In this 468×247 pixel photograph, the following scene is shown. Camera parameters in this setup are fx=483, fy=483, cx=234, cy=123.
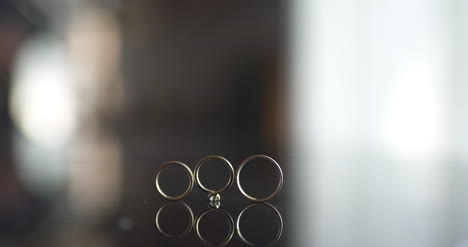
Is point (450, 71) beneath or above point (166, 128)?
above

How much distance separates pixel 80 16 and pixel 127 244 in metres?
2.20

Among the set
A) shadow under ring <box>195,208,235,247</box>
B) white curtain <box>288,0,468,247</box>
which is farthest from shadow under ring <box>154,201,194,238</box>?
white curtain <box>288,0,468,247</box>

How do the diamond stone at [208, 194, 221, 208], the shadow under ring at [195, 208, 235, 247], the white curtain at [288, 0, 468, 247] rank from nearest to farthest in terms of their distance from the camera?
1. the shadow under ring at [195, 208, 235, 247]
2. the diamond stone at [208, 194, 221, 208]
3. the white curtain at [288, 0, 468, 247]

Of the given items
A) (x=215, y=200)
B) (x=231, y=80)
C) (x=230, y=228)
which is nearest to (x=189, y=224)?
(x=230, y=228)

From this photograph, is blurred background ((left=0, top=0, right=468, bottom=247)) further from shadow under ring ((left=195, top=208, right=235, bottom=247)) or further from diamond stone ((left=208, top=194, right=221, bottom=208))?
shadow under ring ((left=195, top=208, right=235, bottom=247))

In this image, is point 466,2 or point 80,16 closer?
point 466,2

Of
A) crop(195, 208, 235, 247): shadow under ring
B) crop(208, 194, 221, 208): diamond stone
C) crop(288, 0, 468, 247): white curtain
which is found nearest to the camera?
crop(195, 208, 235, 247): shadow under ring

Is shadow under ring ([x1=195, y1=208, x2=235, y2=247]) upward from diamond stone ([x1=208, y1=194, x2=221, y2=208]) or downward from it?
upward

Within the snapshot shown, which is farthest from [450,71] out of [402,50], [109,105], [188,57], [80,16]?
[80,16]

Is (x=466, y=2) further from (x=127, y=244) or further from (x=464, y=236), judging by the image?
(x=127, y=244)

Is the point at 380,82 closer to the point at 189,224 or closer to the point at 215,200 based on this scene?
the point at 215,200

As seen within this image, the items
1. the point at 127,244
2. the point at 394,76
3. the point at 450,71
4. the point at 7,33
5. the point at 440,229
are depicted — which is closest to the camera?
the point at 127,244

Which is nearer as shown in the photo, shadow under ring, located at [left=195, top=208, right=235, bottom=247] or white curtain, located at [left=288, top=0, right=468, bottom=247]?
shadow under ring, located at [left=195, top=208, right=235, bottom=247]

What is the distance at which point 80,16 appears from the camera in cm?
250
